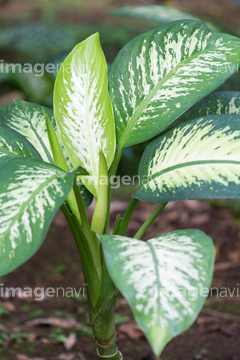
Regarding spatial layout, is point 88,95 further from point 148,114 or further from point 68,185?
point 68,185

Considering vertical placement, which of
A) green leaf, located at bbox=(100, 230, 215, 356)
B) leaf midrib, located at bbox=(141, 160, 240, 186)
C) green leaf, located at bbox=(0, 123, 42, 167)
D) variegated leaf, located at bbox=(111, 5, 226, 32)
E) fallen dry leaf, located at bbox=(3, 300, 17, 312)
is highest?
variegated leaf, located at bbox=(111, 5, 226, 32)

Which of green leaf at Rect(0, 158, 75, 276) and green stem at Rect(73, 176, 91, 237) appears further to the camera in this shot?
green stem at Rect(73, 176, 91, 237)

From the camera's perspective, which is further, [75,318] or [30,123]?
[75,318]

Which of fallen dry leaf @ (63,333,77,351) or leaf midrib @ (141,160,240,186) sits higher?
leaf midrib @ (141,160,240,186)

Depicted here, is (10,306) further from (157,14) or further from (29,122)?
(157,14)

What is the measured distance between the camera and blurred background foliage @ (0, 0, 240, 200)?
10.0 feet

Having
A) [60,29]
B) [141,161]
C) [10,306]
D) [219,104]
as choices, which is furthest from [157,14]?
[60,29]

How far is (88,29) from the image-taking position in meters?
3.74

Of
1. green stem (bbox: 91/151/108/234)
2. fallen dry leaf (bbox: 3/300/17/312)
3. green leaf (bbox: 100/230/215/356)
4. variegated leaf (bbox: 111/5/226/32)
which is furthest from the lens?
variegated leaf (bbox: 111/5/226/32)

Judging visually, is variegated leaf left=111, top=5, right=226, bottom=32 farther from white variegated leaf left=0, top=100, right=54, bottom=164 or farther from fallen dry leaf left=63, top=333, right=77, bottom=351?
fallen dry leaf left=63, top=333, right=77, bottom=351

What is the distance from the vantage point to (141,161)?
34.9 inches

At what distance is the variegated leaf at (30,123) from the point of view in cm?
98

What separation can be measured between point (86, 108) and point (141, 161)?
169mm

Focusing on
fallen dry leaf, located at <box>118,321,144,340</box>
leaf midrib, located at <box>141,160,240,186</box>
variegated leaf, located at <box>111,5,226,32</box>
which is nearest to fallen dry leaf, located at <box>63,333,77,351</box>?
fallen dry leaf, located at <box>118,321,144,340</box>
